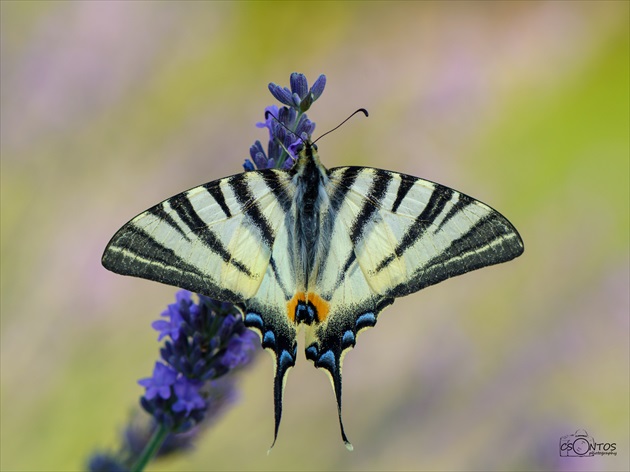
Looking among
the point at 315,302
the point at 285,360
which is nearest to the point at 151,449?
the point at 285,360

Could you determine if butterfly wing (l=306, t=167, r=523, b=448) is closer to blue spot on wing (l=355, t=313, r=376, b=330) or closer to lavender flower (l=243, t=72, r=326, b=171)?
blue spot on wing (l=355, t=313, r=376, b=330)

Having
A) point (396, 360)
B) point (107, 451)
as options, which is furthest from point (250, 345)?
point (396, 360)

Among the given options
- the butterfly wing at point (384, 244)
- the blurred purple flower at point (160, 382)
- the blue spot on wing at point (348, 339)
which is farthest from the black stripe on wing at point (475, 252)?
the blurred purple flower at point (160, 382)

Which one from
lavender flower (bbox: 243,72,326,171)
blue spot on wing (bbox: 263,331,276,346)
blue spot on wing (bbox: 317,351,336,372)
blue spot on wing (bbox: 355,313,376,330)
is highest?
lavender flower (bbox: 243,72,326,171)

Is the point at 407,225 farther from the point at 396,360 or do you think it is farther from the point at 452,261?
the point at 396,360

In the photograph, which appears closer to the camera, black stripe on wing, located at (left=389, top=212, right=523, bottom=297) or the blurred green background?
black stripe on wing, located at (left=389, top=212, right=523, bottom=297)

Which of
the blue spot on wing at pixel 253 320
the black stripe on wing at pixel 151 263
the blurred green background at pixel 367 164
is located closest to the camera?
the black stripe on wing at pixel 151 263

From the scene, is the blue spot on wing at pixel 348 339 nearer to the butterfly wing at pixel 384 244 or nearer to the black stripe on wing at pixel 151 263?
the butterfly wing at pixel 384 244

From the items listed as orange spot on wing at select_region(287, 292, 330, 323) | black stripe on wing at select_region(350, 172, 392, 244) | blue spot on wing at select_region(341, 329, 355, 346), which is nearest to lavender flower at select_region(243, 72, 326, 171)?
black stripe on wing at select_region(350, 172, 392, 244)
